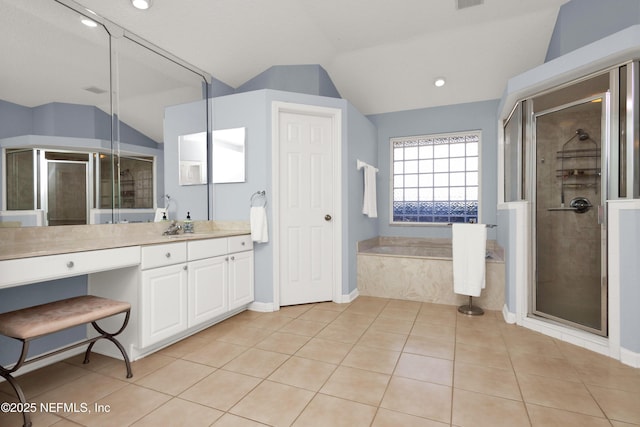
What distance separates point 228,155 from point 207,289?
138cm

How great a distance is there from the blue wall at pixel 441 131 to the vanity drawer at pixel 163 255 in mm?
2984

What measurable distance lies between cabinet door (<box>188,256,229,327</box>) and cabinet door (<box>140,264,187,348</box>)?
0.08 metres

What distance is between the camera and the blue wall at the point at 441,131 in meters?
4.09

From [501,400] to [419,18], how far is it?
317 centimetres

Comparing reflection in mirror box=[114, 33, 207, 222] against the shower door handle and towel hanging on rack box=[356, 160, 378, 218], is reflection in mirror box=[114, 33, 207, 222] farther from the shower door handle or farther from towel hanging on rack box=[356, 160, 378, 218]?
the shower door handle

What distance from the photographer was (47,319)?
162cm

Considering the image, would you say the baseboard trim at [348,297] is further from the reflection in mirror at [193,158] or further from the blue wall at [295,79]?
the blue wall at [295,79]

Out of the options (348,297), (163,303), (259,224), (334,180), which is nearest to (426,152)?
(334,180)

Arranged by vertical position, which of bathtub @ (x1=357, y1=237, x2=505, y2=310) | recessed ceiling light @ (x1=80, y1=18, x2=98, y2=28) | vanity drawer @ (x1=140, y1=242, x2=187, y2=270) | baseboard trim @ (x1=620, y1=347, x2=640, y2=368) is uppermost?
recessed ceiling light @ (x1=80, y1=18, x2=98, y2=28)

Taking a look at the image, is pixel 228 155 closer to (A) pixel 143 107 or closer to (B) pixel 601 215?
(A) pixel 143 107

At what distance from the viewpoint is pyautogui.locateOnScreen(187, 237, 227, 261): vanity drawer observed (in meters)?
2.50

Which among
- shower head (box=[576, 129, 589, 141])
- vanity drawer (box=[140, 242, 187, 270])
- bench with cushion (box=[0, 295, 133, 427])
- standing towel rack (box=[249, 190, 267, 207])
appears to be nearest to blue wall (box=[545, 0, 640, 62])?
shower head (box=[576, 129, 589, 141])

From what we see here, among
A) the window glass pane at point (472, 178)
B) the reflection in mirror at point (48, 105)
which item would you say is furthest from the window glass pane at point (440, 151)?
the reflection in mirror at point (48, 105)

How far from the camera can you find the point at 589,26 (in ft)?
8.64
